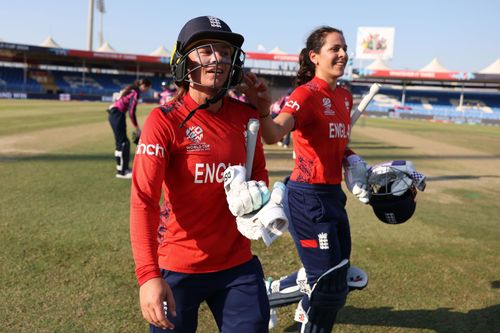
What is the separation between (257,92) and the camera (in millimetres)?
2602

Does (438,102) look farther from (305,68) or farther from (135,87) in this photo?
(305,68)

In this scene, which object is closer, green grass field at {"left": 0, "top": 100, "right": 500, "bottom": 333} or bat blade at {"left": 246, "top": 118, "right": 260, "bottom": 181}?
bat blade at {"left": 246, "top": 118, "right": 260, "bottom": 181}

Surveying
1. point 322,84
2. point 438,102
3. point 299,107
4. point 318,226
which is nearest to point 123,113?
point 322,84

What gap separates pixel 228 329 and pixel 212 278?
289mm

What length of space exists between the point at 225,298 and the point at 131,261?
291 centimetres

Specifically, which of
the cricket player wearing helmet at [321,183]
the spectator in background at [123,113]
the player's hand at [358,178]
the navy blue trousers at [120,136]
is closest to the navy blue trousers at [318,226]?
the cricket player wearing helmet at [321,183]

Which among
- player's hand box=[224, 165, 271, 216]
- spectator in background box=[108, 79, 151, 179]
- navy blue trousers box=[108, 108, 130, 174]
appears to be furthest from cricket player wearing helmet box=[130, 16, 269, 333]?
navy blue trousers box=[108, 108, 130, 174]

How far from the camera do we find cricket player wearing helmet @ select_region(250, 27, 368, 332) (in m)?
3.33

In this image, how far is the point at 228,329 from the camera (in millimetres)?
2342

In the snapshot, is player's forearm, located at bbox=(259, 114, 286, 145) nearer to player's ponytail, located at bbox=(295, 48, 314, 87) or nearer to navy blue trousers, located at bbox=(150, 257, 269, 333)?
navy blue trousers, located at bbox=(150, 257, 269, 333)

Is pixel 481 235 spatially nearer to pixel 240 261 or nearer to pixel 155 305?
pixel 240 261

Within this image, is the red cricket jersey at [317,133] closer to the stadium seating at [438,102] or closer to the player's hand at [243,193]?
the player's hand at [243,193]

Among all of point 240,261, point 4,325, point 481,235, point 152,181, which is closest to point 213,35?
point 152,181

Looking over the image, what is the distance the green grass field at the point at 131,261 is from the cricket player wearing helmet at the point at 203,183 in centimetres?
155
